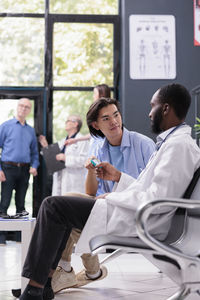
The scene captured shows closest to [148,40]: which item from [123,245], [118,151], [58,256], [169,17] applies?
[169,17]

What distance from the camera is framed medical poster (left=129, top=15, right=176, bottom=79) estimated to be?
19.7 feet

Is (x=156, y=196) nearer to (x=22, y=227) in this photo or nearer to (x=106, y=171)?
(x=106, y=171)

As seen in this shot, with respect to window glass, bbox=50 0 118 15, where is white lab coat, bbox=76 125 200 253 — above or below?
below

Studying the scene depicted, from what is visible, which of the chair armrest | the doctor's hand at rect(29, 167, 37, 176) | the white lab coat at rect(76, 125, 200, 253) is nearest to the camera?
the chair armrest

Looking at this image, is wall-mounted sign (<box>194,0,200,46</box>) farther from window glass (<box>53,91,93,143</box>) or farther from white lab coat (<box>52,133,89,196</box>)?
white lab coat (<box>52,133,89,196</box>)

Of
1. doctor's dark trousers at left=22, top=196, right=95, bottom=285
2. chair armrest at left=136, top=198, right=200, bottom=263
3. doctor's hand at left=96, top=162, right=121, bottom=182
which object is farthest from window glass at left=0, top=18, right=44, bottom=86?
chair armrest at left=136, top=198, right=200, bottom=263

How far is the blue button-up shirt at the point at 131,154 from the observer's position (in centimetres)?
285

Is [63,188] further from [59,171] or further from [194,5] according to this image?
[194,5]

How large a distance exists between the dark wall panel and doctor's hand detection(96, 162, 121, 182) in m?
3.59

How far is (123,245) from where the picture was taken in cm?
164

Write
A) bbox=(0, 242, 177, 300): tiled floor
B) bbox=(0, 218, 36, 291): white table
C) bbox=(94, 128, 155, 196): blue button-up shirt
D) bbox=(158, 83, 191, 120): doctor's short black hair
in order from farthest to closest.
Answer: bbox=(94, 128, 155, 196): blue button-up shirt
bbox=(0, 242, 177, 300): tiled floor
bbox=(0, 218, 36, 291): white table
bbox=(158, 83, 191, 120): doctor's short black hair

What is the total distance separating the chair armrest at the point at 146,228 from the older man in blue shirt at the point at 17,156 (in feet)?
13.9

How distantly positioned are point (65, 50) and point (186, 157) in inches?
188

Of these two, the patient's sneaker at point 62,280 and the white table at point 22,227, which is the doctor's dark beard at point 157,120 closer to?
the white table at point 22,227
